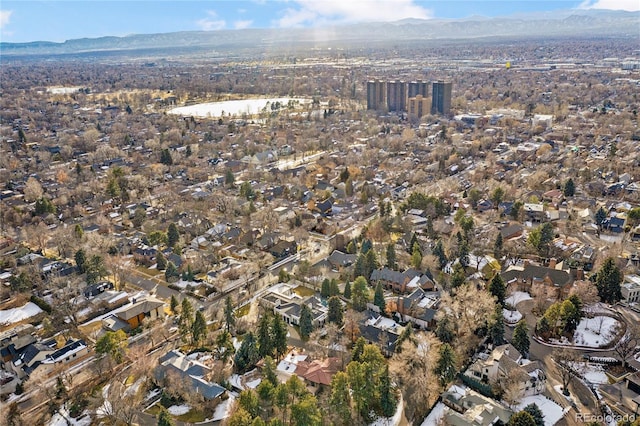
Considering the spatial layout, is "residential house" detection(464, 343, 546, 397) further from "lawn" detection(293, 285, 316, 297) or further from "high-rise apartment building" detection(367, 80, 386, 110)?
"high-rise apartment building" detection(367, 80, 386, 110)

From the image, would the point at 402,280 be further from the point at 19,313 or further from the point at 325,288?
the point at 19,313

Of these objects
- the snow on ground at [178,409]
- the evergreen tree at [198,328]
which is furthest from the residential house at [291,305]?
the snow on ground at [178,409]

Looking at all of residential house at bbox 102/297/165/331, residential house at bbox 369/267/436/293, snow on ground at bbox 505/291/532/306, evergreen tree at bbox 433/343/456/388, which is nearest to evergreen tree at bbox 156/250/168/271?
residential house at bbox 102/297/165/331

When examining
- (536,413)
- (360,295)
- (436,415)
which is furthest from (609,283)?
(436,415)

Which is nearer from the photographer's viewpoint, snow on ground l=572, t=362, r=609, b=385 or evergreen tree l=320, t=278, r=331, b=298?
snow on ground l=572, t=362, r=609, b=385

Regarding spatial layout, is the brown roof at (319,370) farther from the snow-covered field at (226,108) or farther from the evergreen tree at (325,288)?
the snow-covered field at (226,108)

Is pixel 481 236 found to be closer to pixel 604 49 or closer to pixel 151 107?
pixel 151 107
